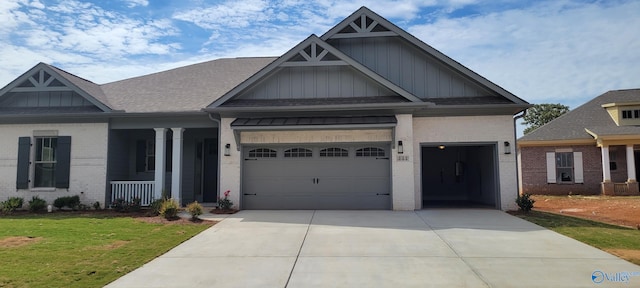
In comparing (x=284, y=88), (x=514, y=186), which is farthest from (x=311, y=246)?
(x=514, y=186)

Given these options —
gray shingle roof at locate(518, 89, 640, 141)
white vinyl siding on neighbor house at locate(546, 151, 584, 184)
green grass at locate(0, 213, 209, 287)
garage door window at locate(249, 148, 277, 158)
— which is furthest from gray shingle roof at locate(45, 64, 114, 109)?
white vinyl siding on neighbor house at locate(546, 151, 584, 184)

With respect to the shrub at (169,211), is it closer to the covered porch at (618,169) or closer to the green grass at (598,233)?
the green grass at (598,233)

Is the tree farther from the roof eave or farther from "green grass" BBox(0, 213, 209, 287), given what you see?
"green grass" BBox(0, 213, 209, 287)

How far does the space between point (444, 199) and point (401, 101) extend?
654cm

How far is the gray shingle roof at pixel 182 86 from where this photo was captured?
47.7 ft

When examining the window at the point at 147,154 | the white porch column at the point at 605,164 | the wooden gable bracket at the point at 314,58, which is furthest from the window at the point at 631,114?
the window at the point at 147,154

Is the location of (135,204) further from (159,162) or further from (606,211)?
(606,211)

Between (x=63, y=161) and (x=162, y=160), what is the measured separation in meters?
3.42

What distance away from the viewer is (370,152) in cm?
1336

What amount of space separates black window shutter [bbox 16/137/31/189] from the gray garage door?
302 inches

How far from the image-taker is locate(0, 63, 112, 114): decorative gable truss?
1402 centimetres

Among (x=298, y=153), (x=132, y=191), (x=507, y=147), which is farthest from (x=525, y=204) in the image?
(x=132, y=191)

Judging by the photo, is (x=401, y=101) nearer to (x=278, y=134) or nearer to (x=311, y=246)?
(x=278, y=134)

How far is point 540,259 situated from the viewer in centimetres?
689
